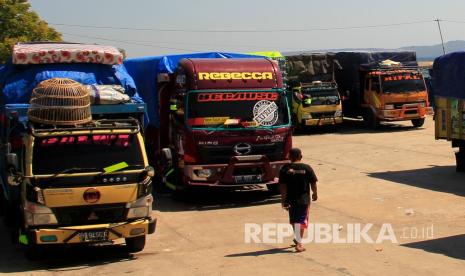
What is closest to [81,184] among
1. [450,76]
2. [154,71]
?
[154,71]

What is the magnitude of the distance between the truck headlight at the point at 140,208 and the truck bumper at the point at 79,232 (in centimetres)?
9

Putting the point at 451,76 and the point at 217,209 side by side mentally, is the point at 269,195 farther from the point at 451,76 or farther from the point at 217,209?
the point at 451,76

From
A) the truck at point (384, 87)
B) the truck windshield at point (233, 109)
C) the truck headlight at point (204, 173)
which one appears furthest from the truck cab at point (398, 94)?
the truck headlight at point (204, 173)

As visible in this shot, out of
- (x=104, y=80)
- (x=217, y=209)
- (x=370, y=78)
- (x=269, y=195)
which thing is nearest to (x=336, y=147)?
(x=370, y=78)

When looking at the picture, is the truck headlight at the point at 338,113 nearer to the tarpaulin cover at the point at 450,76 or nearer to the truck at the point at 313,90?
the truck at the point at 313,90

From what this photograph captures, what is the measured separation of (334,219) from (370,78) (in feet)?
53.9

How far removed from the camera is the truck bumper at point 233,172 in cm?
1301

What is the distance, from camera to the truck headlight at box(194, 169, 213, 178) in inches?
512

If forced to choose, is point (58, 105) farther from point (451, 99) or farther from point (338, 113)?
point (338, 113)

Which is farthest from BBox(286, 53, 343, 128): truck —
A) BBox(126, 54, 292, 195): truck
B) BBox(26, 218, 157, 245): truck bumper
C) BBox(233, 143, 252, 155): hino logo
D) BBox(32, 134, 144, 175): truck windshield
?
BBox(26, 218, 157, 245): truck bumper

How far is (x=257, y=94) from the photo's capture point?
13.4 meters

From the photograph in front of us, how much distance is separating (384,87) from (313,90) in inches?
115

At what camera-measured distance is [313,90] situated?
27.0 meters

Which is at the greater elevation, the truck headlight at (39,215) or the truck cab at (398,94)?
the truck headlight at (39,215)
